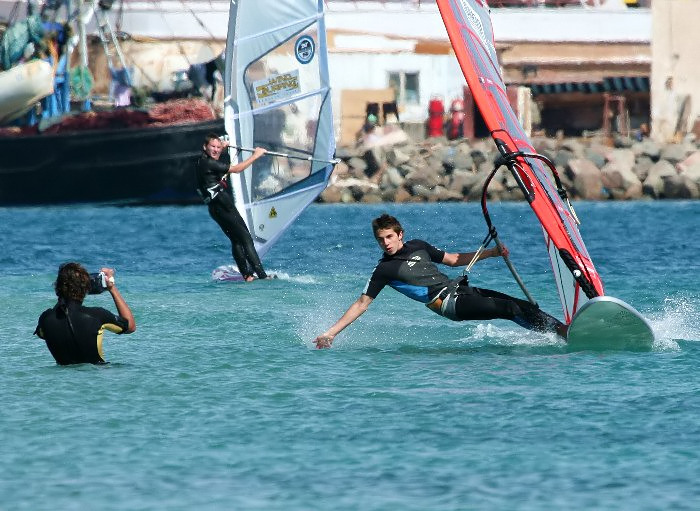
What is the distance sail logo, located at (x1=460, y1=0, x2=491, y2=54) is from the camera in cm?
1277

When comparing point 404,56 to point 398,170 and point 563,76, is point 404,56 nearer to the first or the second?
point 563,76

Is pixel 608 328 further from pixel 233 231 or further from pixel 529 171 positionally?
pixel 233 231

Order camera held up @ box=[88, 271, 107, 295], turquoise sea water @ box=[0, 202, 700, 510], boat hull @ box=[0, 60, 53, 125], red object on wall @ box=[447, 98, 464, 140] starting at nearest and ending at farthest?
1. turquoise sea water @ box=[0, 202, 700, 510]
2. camera held up @ box=[88, 271, 107, 295]
3. boat hull @ box=[0, 60, 53, 125]
4. red object on wall @ box=[447, 98, 464, 140]

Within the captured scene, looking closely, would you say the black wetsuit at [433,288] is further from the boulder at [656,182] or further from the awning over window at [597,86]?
the awning over window at [597,86]

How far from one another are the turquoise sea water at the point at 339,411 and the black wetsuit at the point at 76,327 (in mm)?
252

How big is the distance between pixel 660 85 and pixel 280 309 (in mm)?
35609

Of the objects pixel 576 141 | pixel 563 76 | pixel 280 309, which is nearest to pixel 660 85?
pixel 563 76

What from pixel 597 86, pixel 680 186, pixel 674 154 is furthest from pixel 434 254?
pixel 597 86

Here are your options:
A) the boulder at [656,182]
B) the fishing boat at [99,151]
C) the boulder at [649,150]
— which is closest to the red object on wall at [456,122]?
the boulder at [649,150]

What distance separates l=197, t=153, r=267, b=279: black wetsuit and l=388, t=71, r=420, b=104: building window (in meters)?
32.0

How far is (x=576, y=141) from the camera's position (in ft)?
136

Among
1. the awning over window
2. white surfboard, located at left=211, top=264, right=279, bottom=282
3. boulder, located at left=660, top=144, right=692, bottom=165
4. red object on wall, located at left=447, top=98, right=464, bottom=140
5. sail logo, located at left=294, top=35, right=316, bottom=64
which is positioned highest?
the awning over window

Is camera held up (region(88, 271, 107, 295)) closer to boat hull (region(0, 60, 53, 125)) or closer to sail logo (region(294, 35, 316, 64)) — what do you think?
sail logo (region(294, 35, 316, 64))

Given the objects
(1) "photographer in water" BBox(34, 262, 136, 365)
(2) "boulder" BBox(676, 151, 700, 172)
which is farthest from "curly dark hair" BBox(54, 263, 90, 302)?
(2) "boulder" BBox(676, 151, 700, 172)
